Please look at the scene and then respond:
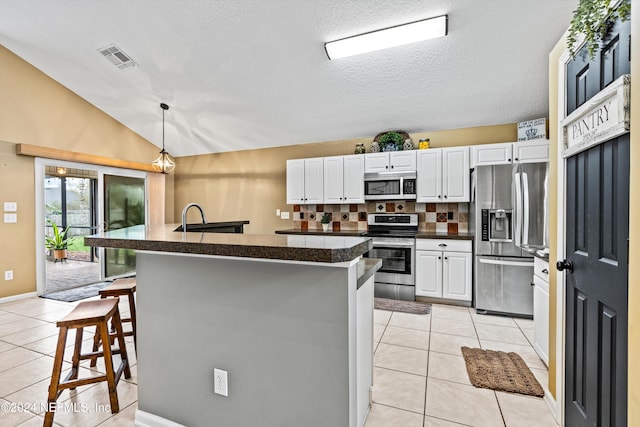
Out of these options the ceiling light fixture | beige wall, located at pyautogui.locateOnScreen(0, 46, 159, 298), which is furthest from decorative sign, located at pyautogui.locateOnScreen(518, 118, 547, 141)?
beige wall, located at pyautogui.locateOnScreen(0, 46, 159, 298)

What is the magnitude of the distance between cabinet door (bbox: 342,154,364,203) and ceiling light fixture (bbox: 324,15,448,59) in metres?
1.59

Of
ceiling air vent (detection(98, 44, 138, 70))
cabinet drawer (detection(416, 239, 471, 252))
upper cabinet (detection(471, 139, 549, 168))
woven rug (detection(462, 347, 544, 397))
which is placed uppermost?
ceiling air vent (detection(98, 44, 138, 70))

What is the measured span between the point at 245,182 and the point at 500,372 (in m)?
4.85

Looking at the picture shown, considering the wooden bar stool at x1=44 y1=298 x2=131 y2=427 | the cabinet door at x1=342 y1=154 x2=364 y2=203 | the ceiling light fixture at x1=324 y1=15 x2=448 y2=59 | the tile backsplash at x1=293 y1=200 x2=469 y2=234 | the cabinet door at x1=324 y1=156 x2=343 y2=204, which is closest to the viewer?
the wooden bar stool at x1=44 y1=298 x2=131 y2=427

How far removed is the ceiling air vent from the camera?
3.54 meters

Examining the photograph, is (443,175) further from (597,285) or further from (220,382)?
(220,382)

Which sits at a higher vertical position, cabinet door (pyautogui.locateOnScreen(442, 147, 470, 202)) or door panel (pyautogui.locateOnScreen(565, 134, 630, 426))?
cabinet door (pyautogui.locateOnScreen(442, 147, 470, 202))

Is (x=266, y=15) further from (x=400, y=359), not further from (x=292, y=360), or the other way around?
(x=400, y=359)

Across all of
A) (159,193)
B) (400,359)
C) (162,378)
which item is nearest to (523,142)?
(400,359)

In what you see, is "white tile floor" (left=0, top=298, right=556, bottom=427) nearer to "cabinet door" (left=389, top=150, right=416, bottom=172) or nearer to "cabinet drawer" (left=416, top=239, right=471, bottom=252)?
"cabinet drawer" (left=416, top=239, right=471, bottom=252)

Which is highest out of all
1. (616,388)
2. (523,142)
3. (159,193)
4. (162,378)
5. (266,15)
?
(266,15)

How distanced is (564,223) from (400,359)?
5.18 ft

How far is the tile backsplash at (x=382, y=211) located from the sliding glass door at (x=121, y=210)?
A: 10.0 ft

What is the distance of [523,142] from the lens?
356cm
